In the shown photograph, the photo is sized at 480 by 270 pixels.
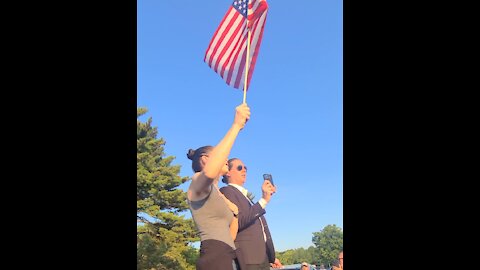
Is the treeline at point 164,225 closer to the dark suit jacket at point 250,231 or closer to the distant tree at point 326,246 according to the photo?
the distant tree at point 326,246

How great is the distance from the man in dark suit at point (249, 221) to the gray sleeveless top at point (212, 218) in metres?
0.15

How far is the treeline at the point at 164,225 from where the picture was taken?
10.8 m

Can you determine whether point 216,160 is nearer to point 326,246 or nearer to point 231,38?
point 231,38

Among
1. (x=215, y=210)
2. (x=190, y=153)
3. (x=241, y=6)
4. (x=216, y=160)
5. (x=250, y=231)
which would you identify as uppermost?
(x=241, y=6)

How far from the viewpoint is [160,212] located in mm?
11945

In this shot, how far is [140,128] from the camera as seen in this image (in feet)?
42.5

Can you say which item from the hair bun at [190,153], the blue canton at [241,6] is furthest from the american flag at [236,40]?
the hair bun at [190,153]

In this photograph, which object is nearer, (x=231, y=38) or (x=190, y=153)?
(x=190, y=153)

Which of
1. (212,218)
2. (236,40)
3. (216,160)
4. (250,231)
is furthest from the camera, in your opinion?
(236,40)

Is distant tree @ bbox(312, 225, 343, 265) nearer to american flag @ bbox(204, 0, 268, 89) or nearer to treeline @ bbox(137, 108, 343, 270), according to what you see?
treeline @ bbox(137, 108, 343, 270)

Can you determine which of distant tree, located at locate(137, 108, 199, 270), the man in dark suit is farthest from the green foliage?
the man in dark suit

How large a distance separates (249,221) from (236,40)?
1444 mm

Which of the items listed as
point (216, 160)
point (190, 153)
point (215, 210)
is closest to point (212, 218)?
point (215, 210)
